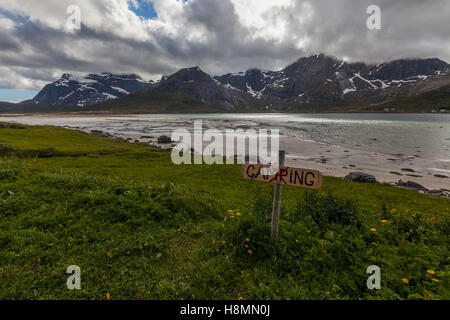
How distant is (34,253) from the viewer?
19.8ft

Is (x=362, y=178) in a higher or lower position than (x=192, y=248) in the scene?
lower

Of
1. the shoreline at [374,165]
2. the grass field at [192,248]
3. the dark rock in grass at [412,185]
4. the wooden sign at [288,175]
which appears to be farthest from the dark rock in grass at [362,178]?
the wooden sign at [288,175]

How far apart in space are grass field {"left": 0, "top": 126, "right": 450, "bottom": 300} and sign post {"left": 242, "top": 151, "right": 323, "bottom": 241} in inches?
53.1

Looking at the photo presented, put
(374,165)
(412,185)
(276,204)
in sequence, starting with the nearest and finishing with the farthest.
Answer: (276,204)
(412,185)
(374,165)

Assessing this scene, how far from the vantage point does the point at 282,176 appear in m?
5.70

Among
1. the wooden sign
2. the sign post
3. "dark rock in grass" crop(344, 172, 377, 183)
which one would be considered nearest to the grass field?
the sign post

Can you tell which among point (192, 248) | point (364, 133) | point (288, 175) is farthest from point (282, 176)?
point (364, 133)

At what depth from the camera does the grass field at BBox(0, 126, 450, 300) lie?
16.7 ft

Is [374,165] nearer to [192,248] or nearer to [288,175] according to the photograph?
[288,175]

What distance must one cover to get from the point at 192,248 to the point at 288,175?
3974mm

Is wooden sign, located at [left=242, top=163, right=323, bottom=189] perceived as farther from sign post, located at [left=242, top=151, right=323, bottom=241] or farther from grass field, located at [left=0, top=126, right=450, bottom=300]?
grass field, located at [left=0, top=126, right=450, bottom=300]

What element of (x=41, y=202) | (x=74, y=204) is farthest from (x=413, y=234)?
(x=41, y=202)
